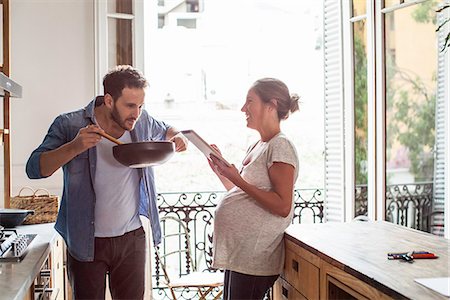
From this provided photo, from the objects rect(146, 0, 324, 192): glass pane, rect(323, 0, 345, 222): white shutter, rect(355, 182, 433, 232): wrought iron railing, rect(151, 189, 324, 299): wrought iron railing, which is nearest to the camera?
rect(355, 182, 433, 232): wrought iron railing

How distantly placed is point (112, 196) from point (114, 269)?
0.30 metres

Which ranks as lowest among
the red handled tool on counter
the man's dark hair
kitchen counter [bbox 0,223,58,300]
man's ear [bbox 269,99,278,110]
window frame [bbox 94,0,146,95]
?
kitchen counter [bbox 0,223,58,300]

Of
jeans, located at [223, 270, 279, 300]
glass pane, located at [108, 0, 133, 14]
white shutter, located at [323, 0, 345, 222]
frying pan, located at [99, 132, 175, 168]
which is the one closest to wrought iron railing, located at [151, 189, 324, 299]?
white shutter, located at [323, 0, 345, 222]

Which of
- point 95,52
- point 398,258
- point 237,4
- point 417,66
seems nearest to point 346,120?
point 417,66

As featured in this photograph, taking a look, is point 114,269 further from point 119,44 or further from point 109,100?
point 119,44

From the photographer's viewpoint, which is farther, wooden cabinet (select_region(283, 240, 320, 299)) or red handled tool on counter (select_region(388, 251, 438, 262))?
wooden cabinet (select_region(283, 240, 320, 299))

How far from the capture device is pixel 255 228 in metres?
2.28

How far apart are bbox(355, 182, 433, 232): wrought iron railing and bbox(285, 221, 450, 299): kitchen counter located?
119cm

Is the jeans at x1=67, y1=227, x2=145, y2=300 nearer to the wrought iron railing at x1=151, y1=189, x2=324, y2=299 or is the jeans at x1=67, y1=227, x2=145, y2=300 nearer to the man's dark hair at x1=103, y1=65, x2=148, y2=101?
the man's dark hair at x1=103, y1=65, x2=148, y2=101

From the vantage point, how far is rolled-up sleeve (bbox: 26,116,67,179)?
2.16m

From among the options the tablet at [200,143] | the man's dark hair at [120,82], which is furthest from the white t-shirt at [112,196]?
the tablet at [200,143]

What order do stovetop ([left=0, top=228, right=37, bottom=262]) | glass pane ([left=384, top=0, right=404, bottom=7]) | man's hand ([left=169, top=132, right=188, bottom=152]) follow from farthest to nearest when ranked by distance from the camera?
glass pane ([left=384, top=0, right=404, bottom=7]) < man's hand ([left=169, top=132, right=188, bottom=152]) < stovetop ([left=0, top=228, right=37, bottom=262])

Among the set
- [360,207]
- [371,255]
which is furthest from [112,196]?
[360,207]

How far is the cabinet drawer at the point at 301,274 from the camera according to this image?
208 centimetres
